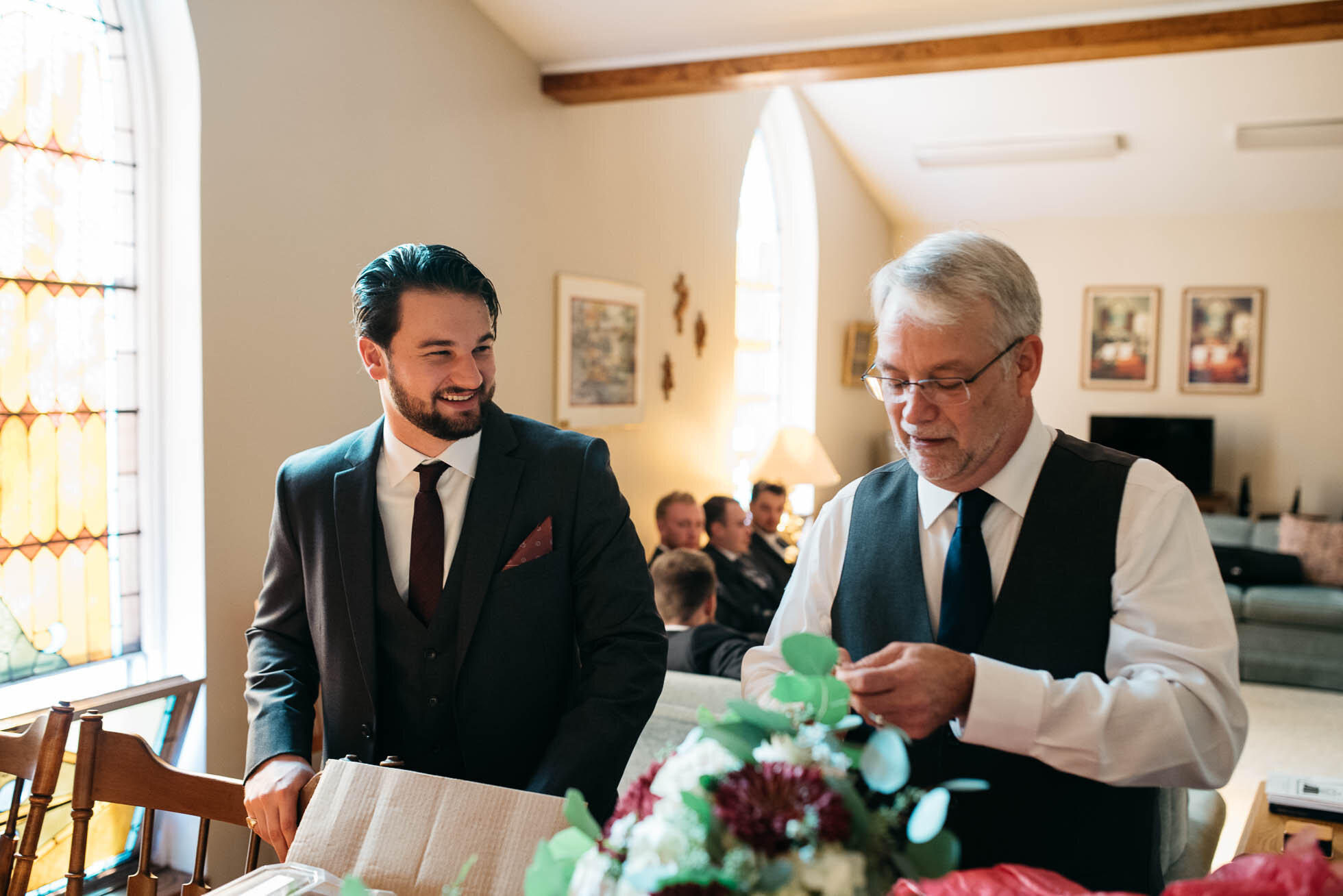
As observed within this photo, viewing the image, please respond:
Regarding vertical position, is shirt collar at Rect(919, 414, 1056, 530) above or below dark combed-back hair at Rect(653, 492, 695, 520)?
above

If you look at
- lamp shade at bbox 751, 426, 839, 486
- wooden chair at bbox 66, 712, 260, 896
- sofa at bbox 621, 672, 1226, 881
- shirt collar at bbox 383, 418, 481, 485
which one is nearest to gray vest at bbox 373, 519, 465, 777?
shirt collar at bbox 383, 418, 481, 485

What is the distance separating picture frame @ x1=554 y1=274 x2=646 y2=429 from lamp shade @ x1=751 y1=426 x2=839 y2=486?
1.15 meters

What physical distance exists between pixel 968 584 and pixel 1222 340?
26.7ft

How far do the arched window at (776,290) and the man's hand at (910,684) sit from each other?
5575 millimetres

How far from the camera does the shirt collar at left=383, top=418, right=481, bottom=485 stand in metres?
1.67

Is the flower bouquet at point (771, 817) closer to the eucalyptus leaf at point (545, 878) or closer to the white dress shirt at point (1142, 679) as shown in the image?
the eucalyptus leaf at point (545, 878)

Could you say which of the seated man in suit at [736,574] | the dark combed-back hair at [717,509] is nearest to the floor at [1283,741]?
the seated man in suit at [736,574]

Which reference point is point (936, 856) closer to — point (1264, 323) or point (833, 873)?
point (833, 873)

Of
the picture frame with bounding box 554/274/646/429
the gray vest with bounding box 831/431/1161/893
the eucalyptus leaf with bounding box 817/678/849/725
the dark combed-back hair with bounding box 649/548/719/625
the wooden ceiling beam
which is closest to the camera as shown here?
the eucalyptus leaf with bounding box 817/678/849/725

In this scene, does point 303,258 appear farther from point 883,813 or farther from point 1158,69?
point 1158,69

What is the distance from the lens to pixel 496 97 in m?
4.07

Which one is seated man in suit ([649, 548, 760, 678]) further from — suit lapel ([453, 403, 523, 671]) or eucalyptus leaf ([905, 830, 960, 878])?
eucalyptus leaf ([905, 830, 960, 878])

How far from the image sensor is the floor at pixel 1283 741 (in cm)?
436

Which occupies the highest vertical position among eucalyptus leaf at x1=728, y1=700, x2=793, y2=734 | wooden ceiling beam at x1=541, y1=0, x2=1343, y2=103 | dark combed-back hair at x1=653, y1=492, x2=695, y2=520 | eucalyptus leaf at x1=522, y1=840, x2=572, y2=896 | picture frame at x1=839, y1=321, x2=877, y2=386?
wooden ceiling beam at x1=541, y1=0, x2=1343, y2=103
